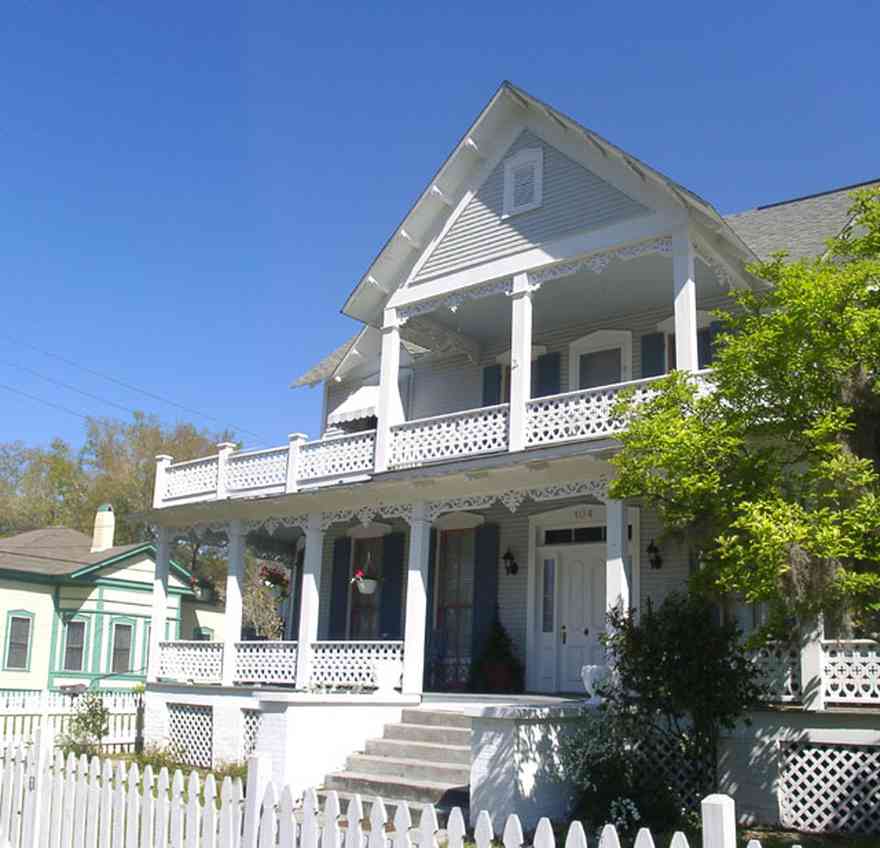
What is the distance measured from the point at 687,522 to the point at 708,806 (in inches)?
241

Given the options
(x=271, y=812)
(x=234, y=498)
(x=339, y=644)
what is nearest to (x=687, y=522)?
(x=271, y=812)

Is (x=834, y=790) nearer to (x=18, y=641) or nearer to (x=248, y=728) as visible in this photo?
(x=248, y=728)

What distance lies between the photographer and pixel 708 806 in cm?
431

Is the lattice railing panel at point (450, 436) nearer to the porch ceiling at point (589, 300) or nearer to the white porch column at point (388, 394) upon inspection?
the white porch column at point (388, 394)

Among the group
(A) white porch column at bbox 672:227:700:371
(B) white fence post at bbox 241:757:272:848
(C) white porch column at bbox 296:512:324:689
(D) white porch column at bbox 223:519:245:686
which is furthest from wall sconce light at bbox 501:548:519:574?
(B) white fence post at bbox 241:757:272:848

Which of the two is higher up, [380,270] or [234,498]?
[380,270]

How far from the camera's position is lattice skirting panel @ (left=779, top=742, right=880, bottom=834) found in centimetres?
1068

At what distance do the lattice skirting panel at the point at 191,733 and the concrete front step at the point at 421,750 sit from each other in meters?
5.36

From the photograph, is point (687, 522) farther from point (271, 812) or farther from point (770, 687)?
point (271, 812)

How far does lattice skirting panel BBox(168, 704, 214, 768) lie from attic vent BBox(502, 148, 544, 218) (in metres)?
10.2

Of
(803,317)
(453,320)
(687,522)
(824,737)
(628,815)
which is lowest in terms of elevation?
(628,815)

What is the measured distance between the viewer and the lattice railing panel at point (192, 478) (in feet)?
64.6

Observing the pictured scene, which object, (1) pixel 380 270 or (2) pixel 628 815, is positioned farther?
(1) pixel 380 270

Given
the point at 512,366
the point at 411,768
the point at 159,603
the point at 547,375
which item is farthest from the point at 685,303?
the point at 159,603
